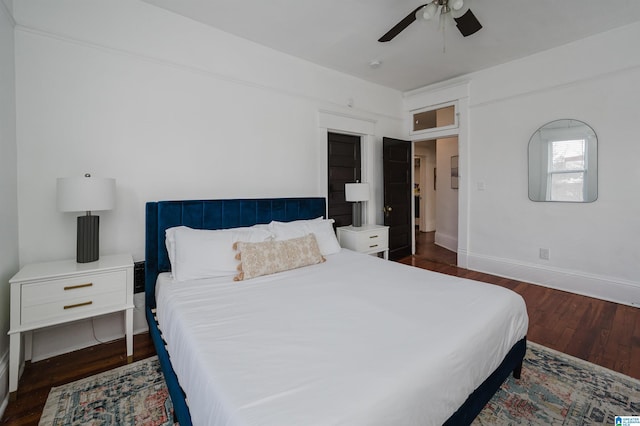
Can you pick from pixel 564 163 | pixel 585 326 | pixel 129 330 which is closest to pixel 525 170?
pixel 564 163

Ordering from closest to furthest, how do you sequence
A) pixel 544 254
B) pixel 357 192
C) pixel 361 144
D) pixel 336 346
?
pixel 336 346, pixel 544 254, pixel 357 192, pixel 361 144

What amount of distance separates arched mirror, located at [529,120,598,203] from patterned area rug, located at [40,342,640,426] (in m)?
2.24

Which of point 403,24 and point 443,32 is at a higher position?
point 443,32

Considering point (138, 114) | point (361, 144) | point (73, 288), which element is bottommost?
point (73, 288)

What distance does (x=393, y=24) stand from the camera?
284cm

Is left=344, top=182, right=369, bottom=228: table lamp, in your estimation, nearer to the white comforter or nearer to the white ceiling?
the white ceiling

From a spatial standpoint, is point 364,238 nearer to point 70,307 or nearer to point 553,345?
point 553,345

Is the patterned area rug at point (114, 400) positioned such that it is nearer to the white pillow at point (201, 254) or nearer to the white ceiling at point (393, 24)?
the white pillow at point (201, 254)

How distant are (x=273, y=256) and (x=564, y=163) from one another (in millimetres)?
3696

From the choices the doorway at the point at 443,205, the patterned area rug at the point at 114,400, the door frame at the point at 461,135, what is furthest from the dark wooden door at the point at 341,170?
the patterned area rug at the point at 114,400

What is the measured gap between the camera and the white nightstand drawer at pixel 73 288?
5.84ft

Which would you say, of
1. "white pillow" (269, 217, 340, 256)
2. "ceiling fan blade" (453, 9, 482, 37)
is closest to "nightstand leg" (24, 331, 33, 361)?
"white pillow" (269, 217, 340, 256)

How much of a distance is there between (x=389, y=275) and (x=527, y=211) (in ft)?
9.16

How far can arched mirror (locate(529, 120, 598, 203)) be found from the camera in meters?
3.26
